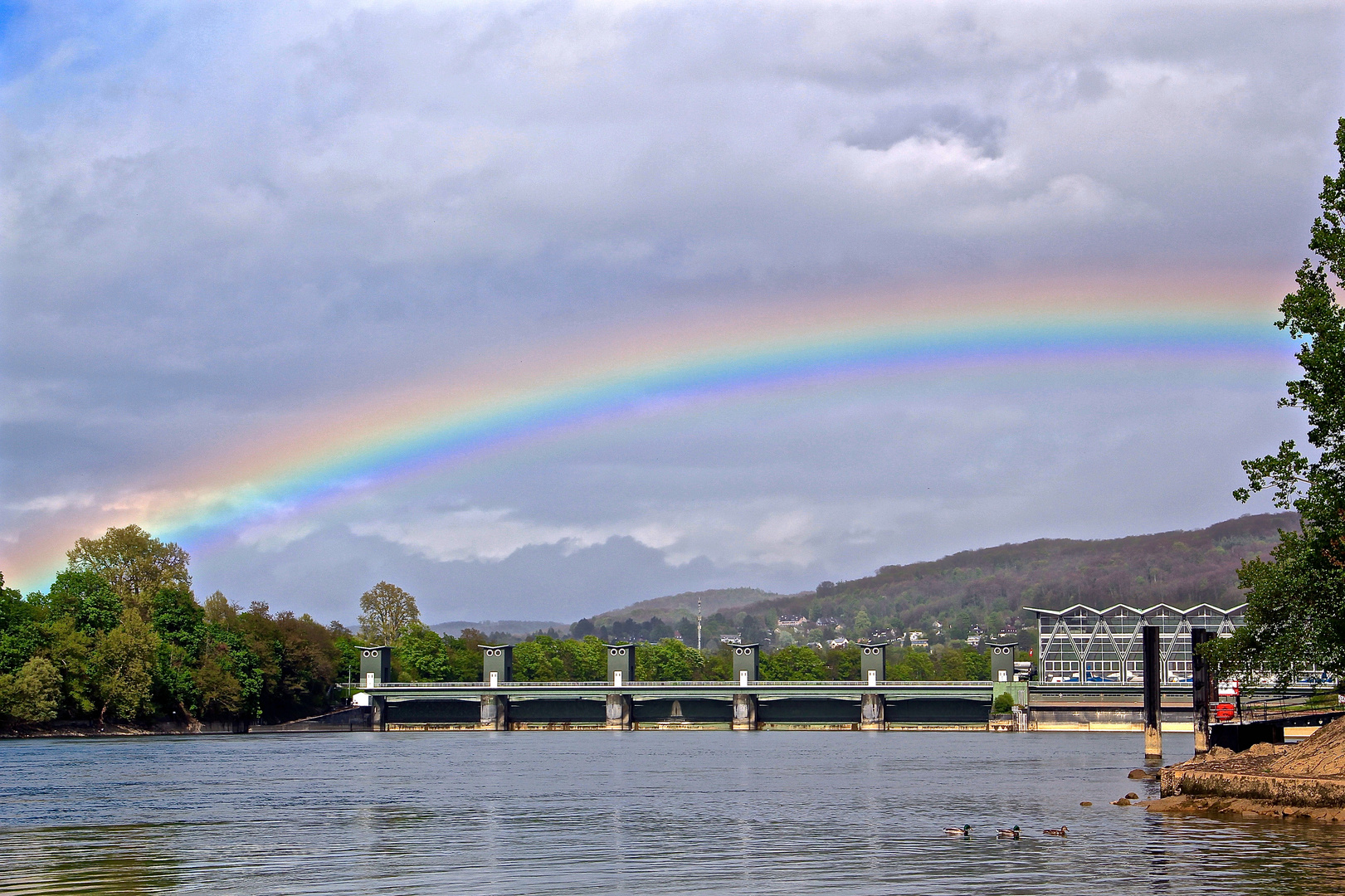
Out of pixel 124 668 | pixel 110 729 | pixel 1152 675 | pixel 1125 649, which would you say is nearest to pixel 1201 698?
pixel 1152 675

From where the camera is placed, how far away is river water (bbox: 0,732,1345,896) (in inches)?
1393

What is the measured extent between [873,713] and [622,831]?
15404 cm

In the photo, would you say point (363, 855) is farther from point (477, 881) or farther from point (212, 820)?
point (212, 820)

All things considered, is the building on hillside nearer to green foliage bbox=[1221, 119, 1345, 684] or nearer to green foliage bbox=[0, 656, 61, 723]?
green foliage bbox=[0, 656, 61, 723]

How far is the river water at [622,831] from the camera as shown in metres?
35.4

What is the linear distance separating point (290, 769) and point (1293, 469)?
7051 centimetres

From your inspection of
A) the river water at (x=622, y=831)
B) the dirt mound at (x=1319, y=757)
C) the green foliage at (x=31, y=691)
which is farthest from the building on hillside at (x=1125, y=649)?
the dirt mound at (x=1319, y=757)

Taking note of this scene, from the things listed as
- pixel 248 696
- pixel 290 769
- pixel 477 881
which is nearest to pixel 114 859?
pixel 477 881

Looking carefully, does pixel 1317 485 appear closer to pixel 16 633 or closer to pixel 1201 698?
pixel 1201 698

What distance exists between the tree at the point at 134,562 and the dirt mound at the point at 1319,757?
144 meters

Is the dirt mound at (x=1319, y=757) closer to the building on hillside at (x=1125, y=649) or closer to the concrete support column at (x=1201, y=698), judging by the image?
the concrete support column at (x=1201, y=698)

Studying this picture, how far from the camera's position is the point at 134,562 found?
168500 mm

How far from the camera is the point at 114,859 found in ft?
136

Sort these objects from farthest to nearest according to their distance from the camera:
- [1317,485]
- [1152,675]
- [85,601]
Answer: [85,601]
[1152,675]
[1317,485]
